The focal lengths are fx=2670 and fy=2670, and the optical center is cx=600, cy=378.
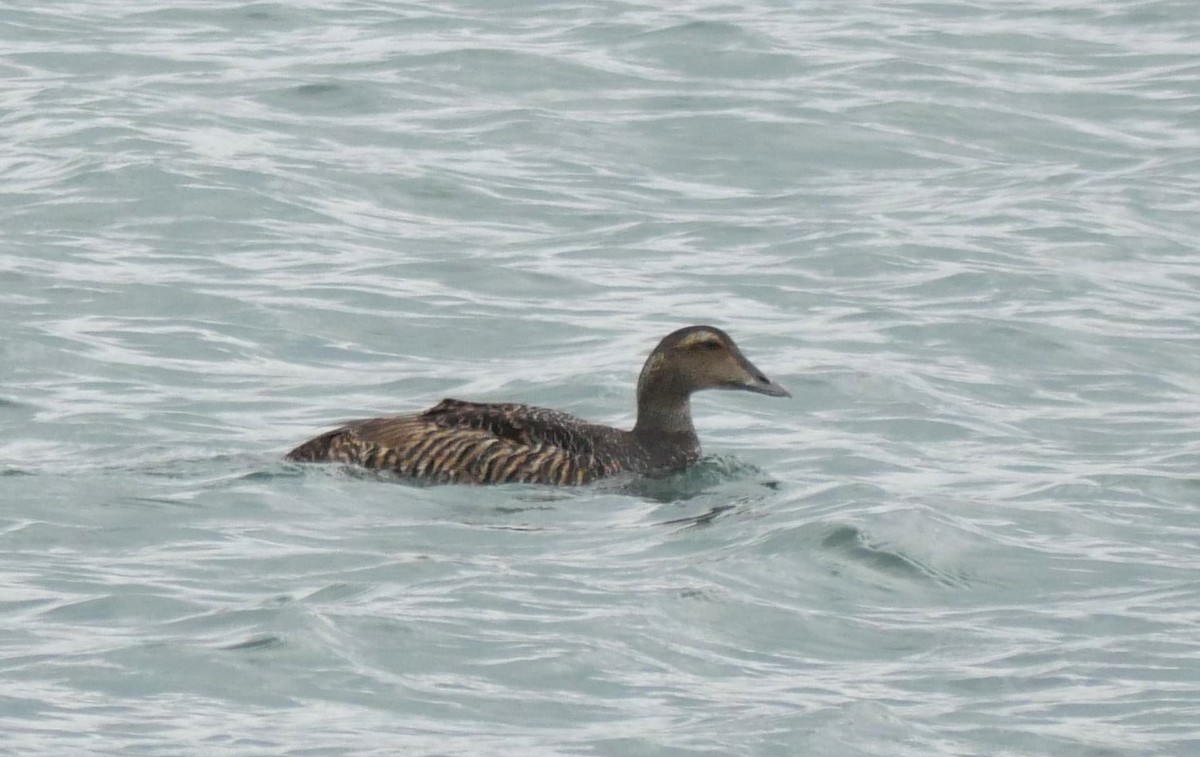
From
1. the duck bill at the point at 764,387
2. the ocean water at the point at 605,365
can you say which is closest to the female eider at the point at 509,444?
the duck bill at the point at 764,387

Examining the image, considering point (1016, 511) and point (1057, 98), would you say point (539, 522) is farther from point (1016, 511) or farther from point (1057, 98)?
point (1057, 98)

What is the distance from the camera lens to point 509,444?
12242 mm

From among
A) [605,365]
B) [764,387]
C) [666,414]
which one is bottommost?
[605,365]

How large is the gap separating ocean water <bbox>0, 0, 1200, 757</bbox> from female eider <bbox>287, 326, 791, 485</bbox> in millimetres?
175

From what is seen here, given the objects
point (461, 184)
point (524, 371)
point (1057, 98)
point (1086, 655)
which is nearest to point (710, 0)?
point (1057, 98)

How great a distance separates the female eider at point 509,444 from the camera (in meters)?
12.1

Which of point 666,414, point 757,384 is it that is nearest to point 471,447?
point 666,414

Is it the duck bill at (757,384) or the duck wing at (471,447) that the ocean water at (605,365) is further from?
the duck bill at (757,384)

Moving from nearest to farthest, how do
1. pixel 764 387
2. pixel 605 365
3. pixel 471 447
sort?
pixel 471 447 < pixel 764 387 < pixel 605 365

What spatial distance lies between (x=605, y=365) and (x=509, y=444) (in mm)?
2605

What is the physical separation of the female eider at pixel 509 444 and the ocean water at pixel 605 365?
175 mm

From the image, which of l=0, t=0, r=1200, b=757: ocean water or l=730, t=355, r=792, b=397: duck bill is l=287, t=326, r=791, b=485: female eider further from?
l=0, t=0, r=1200, b=757: ocean water

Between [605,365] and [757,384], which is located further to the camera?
[605,365]

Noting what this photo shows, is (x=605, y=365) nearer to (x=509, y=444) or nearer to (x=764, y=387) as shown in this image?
(x=764, y=387)
